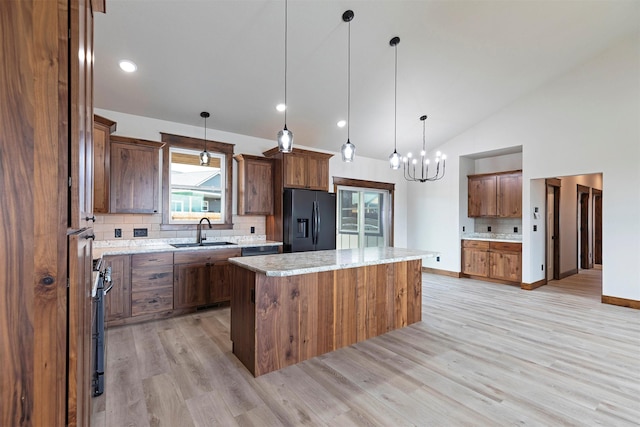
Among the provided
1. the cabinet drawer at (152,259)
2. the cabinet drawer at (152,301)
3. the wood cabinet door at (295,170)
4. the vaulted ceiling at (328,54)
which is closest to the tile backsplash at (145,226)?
the cabinet drawer at (152,259)

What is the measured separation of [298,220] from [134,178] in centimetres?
228

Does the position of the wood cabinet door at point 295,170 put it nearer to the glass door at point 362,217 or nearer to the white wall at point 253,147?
the white wall at point 253,147

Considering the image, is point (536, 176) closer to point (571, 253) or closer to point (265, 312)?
point (571, 253)

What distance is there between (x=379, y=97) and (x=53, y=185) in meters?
4.46

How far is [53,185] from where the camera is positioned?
0.85 meters

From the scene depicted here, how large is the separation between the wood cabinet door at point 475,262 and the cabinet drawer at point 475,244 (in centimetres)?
6

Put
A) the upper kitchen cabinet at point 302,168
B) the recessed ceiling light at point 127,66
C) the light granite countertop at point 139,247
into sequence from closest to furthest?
1. the recessed ceiling light at point 127,66
2. the light granite countertop at point 139,247
3. the upper kitchen cabinet at point 302,168

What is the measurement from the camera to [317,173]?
5.10 metres

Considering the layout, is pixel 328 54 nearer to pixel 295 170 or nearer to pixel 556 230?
pixel 295 170

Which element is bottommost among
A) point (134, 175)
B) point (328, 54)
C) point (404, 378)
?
point (404, 378)

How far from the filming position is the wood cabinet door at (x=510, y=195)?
5770 mm

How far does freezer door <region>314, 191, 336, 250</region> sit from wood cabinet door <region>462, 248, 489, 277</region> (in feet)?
10.2

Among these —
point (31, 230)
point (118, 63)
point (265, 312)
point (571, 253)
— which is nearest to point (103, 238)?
point (118, 63)

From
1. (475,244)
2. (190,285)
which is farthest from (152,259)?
(475,244)
